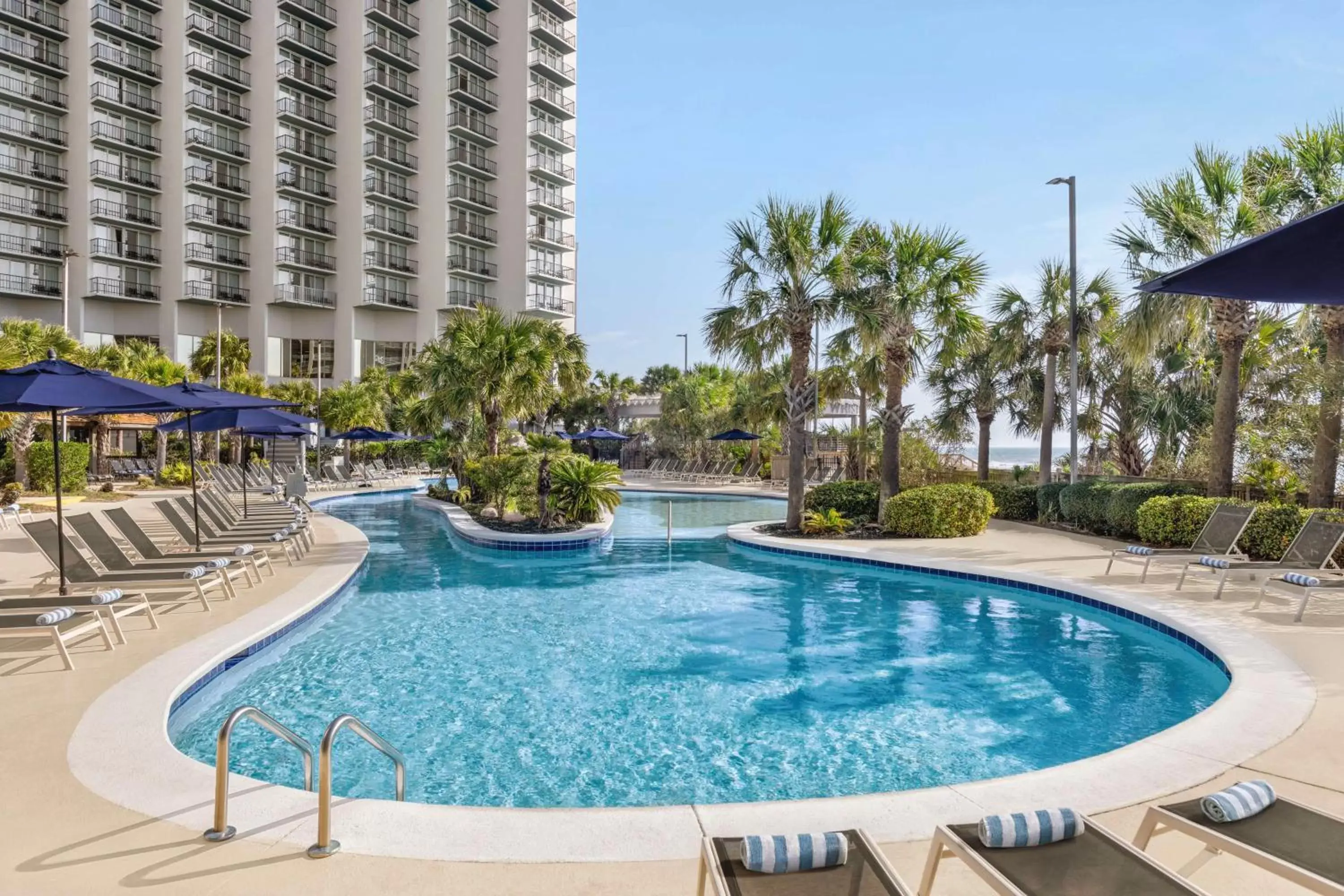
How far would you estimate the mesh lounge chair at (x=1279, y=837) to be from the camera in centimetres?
246

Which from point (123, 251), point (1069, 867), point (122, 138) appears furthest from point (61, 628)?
point (122, 138)

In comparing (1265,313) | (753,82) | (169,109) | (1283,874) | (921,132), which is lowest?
(1283,874)

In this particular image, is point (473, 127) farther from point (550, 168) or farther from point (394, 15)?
point (394, 15)

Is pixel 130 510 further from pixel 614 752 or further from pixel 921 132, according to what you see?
pixel 921 132

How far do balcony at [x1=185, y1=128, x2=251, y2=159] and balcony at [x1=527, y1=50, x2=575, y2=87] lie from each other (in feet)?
56.7

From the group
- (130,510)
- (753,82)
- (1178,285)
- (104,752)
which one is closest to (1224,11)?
(753,82)

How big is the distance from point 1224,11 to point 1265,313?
4.82 meters

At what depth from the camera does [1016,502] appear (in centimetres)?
1695

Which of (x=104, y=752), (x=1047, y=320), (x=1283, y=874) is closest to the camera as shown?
(x=1283, y=874)

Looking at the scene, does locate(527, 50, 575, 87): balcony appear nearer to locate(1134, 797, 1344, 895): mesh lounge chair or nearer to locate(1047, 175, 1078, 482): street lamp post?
locate(1047, 175, 1078, 482): street lamp post

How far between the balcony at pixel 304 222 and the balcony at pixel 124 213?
624 centimetres

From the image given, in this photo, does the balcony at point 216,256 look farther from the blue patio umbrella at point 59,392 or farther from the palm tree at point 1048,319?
the blue patio umbrella at point 59,392

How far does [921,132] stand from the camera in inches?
610

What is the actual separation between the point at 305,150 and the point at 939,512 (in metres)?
45.2
